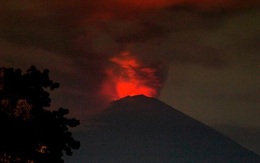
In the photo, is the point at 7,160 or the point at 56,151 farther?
the point at 56,151

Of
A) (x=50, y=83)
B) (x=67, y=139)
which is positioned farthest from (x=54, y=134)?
(x=50, y=83)

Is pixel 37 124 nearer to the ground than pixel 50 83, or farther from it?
nearer to the ground

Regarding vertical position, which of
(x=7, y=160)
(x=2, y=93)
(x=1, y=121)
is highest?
(x=2, y=93)

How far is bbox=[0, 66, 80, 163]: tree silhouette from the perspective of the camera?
23625mm

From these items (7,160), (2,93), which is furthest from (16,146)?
(2,93)

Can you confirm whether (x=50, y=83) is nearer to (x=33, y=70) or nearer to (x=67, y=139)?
(x=33, y=70)

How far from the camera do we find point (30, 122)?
23.9 metres

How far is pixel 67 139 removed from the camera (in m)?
24.6

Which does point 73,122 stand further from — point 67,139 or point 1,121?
point 1,121

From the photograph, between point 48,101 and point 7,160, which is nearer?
point 7,160

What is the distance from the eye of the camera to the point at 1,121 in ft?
77.4

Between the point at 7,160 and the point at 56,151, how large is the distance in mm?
2423

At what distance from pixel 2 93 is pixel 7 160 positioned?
309cm

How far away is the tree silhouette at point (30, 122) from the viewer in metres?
23.6
